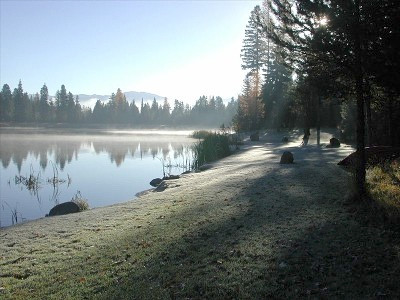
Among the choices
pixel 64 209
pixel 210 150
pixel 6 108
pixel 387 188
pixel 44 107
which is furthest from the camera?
pixel 44 107

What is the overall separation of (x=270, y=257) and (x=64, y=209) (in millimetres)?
9419

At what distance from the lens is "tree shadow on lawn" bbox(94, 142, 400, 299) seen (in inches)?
207

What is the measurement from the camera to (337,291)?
197 inches

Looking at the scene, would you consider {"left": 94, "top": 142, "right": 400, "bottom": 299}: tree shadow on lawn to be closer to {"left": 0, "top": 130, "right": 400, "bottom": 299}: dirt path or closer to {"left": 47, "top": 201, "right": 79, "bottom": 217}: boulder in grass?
{"left": 0, "top": 130, "right": 400, "bottom": 299}: dirt path

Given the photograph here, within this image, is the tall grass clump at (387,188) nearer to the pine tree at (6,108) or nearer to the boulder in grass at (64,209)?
the boulder in grass at (64,209)

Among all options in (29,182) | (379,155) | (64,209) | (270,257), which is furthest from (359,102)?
(29,182)

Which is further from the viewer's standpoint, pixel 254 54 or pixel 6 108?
pixel 6 108

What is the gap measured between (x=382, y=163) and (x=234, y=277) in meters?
8.80

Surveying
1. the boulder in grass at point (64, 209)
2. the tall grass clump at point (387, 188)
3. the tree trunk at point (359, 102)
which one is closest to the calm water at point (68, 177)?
the boulder in grass at point (64, 209)

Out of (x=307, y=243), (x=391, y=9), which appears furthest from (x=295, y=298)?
(x=391, y=9)

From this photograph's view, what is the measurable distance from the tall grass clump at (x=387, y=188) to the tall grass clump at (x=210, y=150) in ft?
53.3

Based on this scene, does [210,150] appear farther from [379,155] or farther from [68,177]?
[379,155]

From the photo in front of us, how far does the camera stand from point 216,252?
22.1 ft

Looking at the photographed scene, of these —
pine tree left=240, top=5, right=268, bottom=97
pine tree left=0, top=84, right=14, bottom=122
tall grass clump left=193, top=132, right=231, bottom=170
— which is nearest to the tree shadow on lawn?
tall grass clump left=193, top=132, right=231, bottom=170
